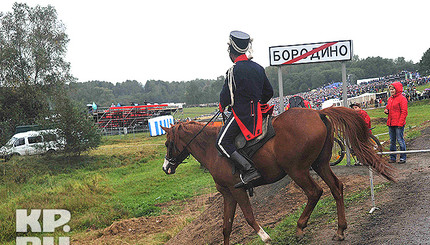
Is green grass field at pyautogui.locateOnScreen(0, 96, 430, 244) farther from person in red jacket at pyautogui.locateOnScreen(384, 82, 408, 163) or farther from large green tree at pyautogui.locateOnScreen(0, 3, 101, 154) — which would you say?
large green tree at pyautogui.locateOnScreen(0, 3, 101, 154)

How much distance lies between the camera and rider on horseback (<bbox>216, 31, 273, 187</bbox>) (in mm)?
5562

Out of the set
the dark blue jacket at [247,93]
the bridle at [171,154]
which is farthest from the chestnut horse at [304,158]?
the bridle at [171,154]

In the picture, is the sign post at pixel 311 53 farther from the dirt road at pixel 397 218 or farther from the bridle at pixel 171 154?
the bridle at pixel 171 154

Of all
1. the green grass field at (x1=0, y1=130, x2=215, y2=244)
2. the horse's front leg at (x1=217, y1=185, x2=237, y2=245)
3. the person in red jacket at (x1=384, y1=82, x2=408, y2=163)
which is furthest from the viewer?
the green grass field at (x1=0, y1=130, x2=215, y2=244)

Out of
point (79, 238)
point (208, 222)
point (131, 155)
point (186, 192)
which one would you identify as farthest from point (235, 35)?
point (131, 155)

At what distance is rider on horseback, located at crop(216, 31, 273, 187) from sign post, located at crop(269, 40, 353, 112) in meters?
4.01

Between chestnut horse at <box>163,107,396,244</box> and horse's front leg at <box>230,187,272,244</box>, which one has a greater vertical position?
chestnut horse at <box>163,107,396,244</box>

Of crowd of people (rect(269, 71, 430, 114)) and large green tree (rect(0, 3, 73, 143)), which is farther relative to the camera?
crowd of people (rect(269, 71, 430, 114))

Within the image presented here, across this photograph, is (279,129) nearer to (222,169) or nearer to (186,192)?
(222,169)

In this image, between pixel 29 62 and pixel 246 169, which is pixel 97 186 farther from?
pixel 29 62

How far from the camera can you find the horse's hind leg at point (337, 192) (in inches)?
208

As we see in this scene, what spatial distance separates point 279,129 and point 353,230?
195 cm

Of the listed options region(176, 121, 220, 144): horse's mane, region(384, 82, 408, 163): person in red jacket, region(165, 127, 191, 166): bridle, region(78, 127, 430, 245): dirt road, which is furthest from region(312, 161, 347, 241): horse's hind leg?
region(384, 82, 408, 163): person in red jacket

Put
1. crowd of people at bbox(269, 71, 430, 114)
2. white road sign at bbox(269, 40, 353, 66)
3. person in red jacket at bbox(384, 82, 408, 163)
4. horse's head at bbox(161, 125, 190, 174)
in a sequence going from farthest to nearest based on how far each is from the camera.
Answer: crowd of people at bbox(269, 71, 430, 114) → person in red jacket at bbox(384, 82, 408, 163) → white road sign at bbox(269, 40, 353, 66) → horse's head at bbox(161, 125, 190, 174)
